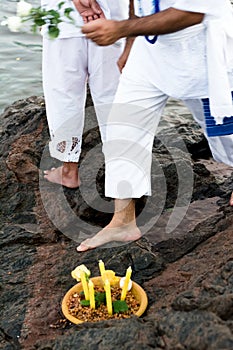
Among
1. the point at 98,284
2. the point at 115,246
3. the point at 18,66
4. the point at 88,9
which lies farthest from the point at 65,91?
the point at 18,66

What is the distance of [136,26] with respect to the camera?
10.4ft

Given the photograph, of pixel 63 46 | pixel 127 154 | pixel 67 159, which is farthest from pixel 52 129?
pixel 127 154

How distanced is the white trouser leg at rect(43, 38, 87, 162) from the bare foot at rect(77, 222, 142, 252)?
0.83m

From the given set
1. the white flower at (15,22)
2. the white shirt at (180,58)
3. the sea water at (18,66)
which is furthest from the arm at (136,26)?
the sea water at (18,66)

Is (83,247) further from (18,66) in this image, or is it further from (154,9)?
(18,66)

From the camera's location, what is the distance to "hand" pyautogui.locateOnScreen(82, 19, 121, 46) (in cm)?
315

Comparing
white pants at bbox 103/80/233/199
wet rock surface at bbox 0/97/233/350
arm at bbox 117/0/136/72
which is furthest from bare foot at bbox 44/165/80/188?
arm at bbox 117/0/136/72

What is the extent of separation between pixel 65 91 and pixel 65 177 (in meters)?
0.57

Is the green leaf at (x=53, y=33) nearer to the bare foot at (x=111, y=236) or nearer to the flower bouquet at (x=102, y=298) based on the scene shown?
the flower bouquet at (x=102, y=298)

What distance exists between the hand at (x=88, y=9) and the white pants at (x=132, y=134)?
518mm

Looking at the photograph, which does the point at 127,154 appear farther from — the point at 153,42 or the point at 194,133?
the point at 194,133

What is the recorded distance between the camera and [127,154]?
368 cm

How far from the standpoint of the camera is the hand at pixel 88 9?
4.00 metres

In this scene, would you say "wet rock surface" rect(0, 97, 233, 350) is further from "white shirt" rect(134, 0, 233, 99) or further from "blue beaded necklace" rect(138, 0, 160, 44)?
"blue beaded necklace" rect(138, 0, 160, 44)
